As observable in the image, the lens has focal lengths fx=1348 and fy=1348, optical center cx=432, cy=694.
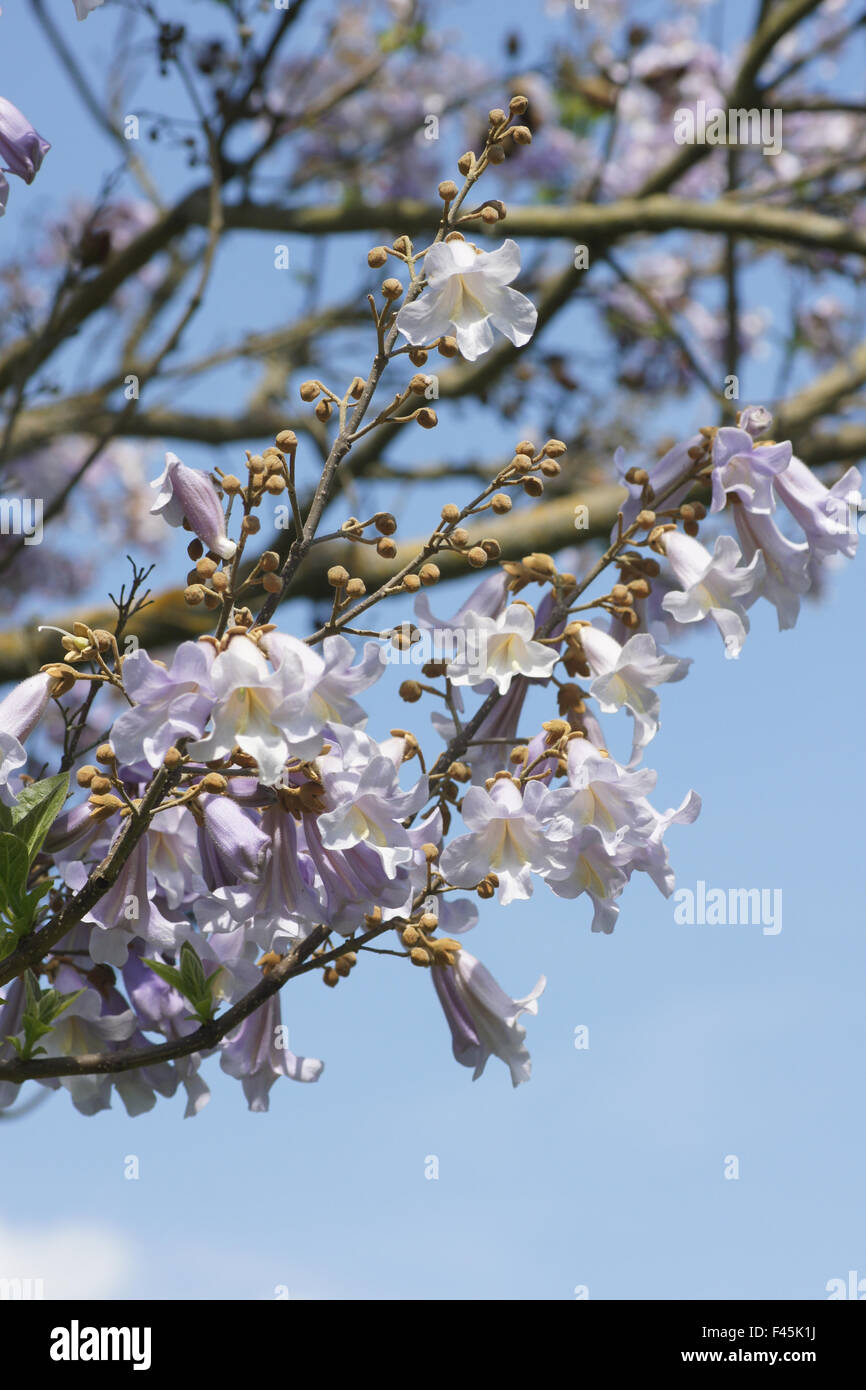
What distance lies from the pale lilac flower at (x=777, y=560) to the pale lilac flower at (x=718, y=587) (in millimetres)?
52

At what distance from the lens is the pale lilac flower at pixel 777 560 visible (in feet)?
5.90

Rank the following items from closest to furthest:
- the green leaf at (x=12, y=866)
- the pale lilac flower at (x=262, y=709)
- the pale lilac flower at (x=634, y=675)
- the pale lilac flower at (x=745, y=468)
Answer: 1. the pale lilac flower at (x=262, y=709)
2. the green leaf at (x=12, y=866)
3. the pale lilac flower at (x=634, y=675)
4. the pale lilac flower at (x=745, y=468)

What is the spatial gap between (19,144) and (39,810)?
32.4 inches

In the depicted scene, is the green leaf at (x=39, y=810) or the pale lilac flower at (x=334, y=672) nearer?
the pale lilac flower at (x=334, y=672)

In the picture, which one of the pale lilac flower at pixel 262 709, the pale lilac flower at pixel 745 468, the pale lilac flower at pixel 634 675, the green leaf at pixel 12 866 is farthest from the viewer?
the pale lilac flower at pixel 745 468

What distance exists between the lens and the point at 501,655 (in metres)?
1.67

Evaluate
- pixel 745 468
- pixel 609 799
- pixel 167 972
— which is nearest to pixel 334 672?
pixel 609 799

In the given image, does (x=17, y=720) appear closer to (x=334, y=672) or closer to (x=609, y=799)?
(x=334, y=672)

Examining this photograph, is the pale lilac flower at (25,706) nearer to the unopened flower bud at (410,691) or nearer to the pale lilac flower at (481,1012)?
the unopened flower bud at (410,691)

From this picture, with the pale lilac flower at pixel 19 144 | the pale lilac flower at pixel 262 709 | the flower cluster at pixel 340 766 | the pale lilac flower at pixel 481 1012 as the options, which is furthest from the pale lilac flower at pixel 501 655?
the pale lilac flower at pixel 19 144

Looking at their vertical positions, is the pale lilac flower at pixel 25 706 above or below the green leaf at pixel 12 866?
above

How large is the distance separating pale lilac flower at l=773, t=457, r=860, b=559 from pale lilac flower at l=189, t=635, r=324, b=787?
808 millimetres

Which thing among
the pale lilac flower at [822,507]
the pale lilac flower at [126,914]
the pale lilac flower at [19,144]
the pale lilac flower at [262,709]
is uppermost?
the pale lilac flower at [19,144]
